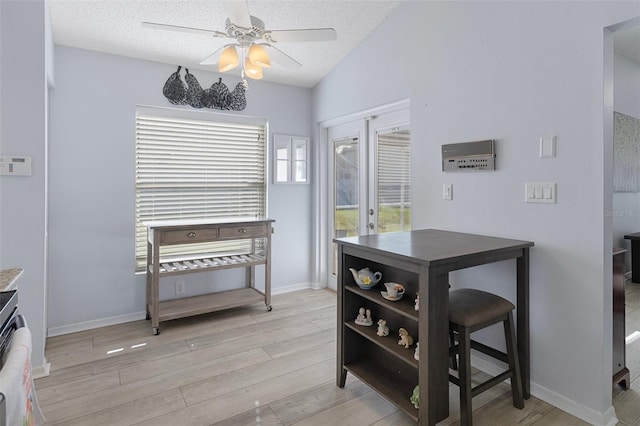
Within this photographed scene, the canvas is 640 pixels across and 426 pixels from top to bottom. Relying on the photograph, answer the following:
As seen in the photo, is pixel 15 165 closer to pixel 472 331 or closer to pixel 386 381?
pixel 386 381

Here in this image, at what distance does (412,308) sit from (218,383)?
1363 mm

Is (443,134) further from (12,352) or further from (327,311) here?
(12,352)

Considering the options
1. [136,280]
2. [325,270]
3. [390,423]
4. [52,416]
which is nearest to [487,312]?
[390,423]

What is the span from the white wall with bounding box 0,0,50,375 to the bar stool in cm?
259

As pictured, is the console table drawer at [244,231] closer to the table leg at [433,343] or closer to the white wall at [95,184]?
the white wall at [95,184]

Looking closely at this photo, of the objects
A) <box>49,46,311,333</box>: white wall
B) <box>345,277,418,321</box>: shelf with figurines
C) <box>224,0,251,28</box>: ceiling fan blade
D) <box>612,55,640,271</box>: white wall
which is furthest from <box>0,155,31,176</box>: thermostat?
<box>612,55,640,271</box>: white wall

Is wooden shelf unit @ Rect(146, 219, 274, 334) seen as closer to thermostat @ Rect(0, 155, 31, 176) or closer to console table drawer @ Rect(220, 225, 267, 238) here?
console table drawer @ Rect(220, 225, 267, 238)

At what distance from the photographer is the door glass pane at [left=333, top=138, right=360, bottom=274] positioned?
399 cm

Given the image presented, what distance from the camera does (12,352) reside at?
94 centimetres

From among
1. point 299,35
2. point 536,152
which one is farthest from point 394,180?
point 299,35

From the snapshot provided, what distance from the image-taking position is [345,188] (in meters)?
4.12

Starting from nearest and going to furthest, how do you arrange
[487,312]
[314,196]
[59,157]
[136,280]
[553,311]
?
[487,312] → [553,311] → [59,157] → [136,280] → [314,196]

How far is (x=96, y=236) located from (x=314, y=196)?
230 cm

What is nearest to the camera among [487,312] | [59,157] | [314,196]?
[487,312]
